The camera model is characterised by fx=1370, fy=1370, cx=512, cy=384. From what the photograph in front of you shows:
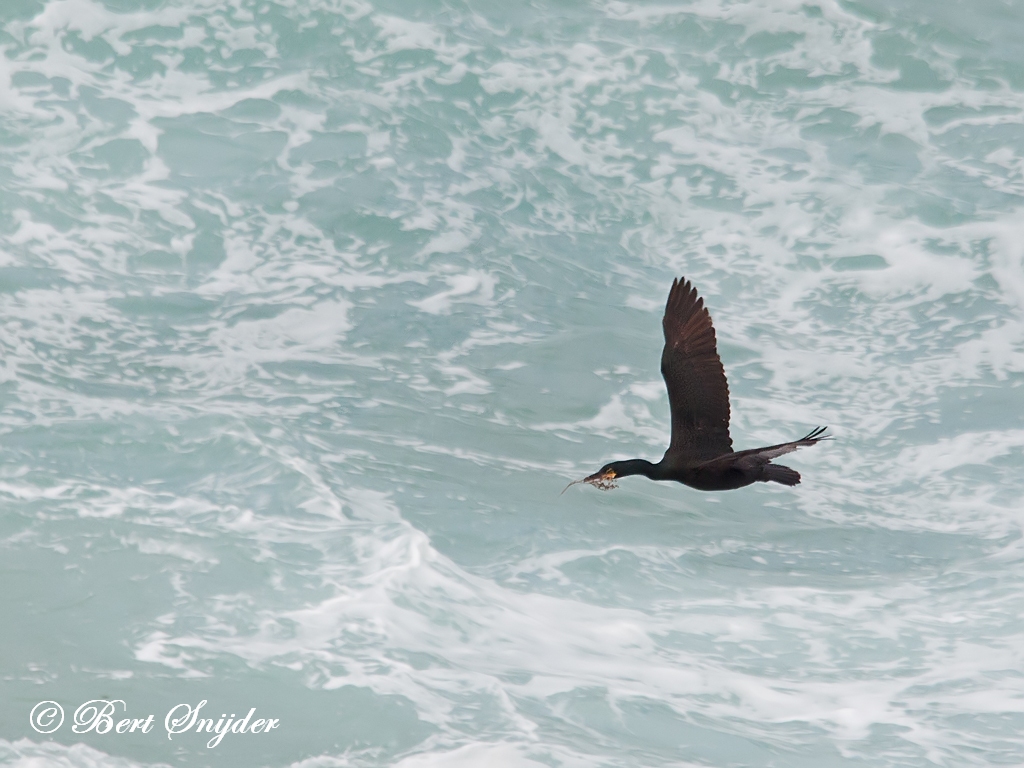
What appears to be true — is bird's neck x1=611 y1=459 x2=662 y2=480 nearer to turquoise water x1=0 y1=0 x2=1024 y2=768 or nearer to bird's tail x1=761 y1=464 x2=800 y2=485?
bird's tail x1=761 y1=464 x2=800 y2=485

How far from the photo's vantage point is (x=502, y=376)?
11.5 meters

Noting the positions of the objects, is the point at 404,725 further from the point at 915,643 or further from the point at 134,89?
the point at 134,89

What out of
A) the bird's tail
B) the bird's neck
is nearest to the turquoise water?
the bird's neck

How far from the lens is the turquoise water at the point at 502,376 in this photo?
7859 mm

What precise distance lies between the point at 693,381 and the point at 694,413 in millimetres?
162

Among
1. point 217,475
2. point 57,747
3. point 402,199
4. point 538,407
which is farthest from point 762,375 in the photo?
point 57,747

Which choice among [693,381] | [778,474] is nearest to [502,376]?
[693,381]

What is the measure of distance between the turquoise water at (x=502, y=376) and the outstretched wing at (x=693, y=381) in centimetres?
190

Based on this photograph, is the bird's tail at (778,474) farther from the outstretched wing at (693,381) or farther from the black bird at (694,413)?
the outstretched wing at (693,381)

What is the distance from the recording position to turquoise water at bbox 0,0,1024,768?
7.86m

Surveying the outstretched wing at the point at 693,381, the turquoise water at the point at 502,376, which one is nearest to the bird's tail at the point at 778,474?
the outstretched wing at the point at 693,381

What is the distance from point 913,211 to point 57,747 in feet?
31.2

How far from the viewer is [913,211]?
522 inches

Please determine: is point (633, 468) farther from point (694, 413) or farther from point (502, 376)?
point (502, 376)
